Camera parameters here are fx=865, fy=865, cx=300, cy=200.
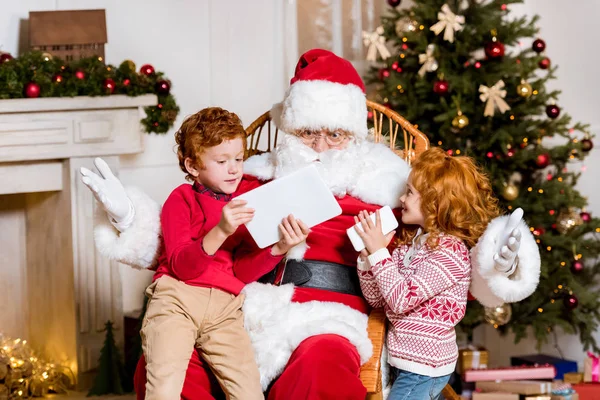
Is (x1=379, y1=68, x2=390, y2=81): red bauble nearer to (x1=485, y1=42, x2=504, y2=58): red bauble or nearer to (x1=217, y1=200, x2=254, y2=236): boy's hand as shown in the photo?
(x1=485, y1=42, x2=504, y2=58): red bauble

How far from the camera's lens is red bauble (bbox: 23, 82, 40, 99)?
374cm

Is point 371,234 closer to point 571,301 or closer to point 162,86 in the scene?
point 571,301

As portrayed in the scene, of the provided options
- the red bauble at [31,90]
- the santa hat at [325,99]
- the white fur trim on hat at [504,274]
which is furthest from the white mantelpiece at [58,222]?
the white fur trim on hat at [504,274]

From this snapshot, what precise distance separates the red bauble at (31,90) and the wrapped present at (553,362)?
2.60m

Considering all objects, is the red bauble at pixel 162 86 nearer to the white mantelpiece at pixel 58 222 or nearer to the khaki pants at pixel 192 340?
the white mantelpiece at pixel 58 222

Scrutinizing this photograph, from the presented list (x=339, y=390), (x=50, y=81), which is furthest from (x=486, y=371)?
(x=50, y=81)

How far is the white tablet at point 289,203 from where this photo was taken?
7.75 ft

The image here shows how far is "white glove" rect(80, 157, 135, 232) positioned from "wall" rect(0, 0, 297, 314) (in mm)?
1773

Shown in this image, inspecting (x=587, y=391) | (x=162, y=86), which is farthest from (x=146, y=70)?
(x=587, y=391)

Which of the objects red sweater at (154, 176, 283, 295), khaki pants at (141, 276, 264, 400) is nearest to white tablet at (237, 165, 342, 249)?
red sweater at (154, 176, 283, 295)

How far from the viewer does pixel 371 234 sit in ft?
8.17

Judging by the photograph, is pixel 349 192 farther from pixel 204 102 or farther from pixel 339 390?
pixel 204 102

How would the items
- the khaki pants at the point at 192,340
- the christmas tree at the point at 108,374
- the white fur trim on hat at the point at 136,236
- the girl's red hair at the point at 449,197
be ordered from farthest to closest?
1. the christmas tree at the point at 108,374
2. the white fur trim on hat at the point at 136,236
3. the girl's red hair at the point at 449,197
4. the khaki pants at the point at 192,340

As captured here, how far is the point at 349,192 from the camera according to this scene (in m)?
2.73
